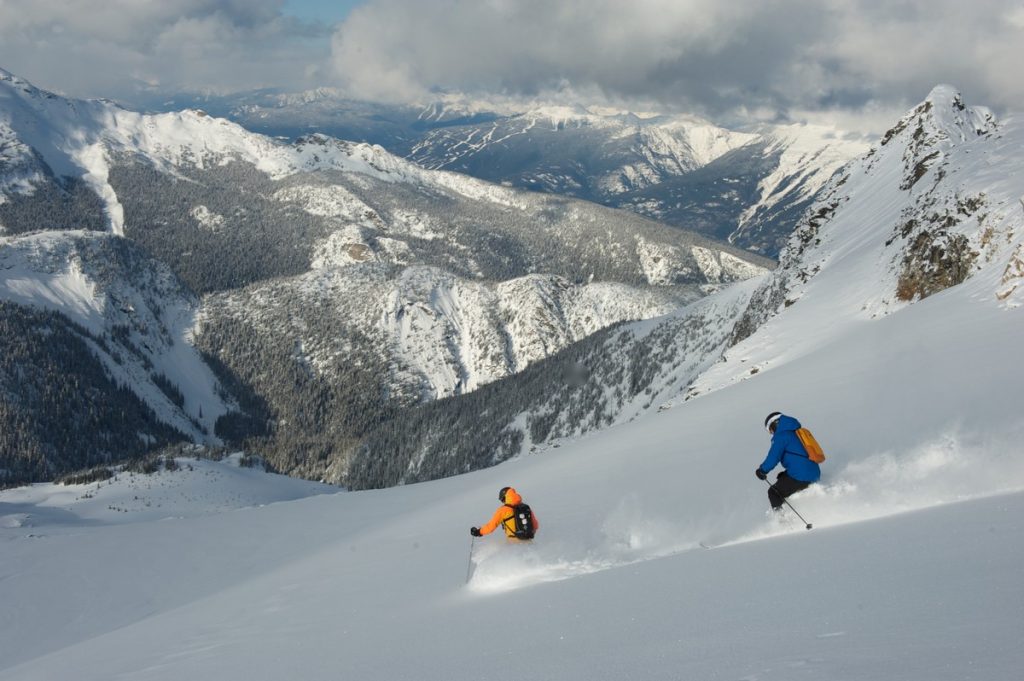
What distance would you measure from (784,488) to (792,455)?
66 centimetres

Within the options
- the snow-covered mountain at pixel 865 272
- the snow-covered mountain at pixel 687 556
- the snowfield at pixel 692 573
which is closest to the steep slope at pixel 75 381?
the snow-covered mountain at pixel 865 272

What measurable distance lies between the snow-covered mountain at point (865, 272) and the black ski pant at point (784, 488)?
3532 mm

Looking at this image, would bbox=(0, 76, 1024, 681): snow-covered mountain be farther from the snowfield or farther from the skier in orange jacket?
the skier in orange jacket

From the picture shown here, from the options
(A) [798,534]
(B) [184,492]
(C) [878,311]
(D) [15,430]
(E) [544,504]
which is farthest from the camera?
(D) [15,430]

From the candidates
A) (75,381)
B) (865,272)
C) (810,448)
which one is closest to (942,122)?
(865,272)

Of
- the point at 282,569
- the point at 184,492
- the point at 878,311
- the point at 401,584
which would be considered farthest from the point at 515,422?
the point at 401,584

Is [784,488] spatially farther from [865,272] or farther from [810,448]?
[865,272]

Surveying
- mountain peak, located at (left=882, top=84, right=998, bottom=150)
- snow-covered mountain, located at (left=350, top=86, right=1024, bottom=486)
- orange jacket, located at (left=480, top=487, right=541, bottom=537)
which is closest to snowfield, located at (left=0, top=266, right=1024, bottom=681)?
orange jacket, located at (left=480, top=487, right=541, bottom=537)

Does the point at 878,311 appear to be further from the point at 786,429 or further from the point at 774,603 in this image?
the point at 774,603

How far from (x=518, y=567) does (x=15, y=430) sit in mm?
157107

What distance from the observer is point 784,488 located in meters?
11.2

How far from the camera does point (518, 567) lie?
12172 millimetres

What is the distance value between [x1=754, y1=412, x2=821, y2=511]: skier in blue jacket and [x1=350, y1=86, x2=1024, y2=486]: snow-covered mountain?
333 centimetres

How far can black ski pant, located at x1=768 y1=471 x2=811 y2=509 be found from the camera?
1112 cm
